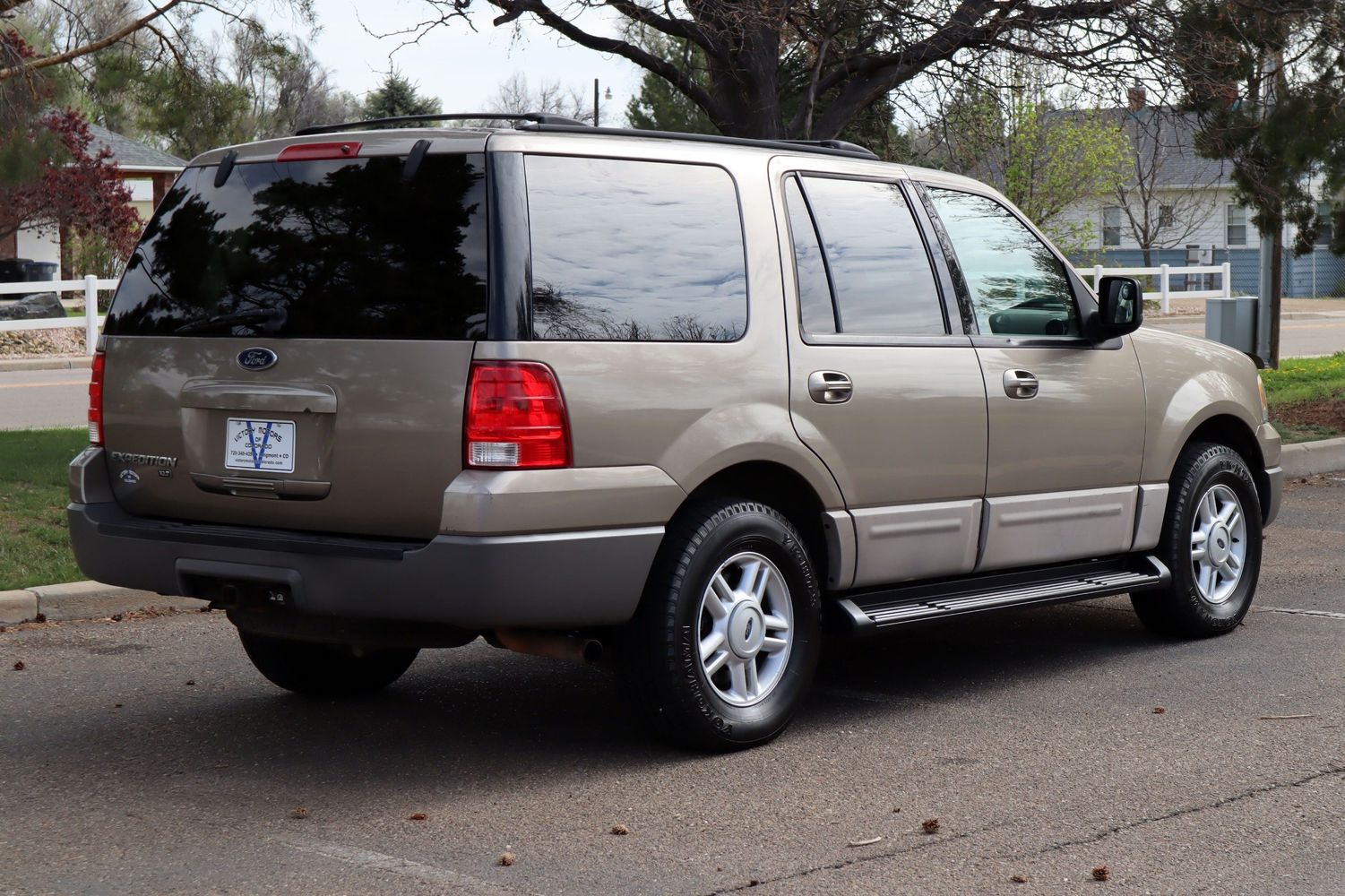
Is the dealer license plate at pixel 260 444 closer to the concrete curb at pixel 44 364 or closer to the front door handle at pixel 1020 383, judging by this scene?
the front door handle at pixel 1020 383

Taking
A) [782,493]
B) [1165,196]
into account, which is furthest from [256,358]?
[1165,196]

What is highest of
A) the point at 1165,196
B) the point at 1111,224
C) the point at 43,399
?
the point at 1165,196

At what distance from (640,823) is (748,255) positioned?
6.32 ft

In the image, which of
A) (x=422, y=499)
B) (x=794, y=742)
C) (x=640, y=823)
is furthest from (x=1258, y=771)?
(x=422, y=499)

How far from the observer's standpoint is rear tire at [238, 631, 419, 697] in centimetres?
618

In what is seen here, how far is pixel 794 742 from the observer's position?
5602 millimetres

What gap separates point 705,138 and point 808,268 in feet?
1.86

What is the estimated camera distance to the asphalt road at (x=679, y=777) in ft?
14.1

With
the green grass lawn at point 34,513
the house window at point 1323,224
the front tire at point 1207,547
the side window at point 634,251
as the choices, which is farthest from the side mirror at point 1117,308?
the house window at point 1323,224

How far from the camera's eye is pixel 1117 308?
6629mm

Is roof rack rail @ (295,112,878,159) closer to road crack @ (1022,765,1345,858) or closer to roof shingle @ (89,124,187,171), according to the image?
road crack @ (1022,765,1345,858)

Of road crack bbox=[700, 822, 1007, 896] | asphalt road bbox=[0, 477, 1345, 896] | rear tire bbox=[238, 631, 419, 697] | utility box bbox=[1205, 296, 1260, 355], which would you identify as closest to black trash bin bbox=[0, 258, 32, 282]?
utility box bbox=[1205, 296, 1260, 355]

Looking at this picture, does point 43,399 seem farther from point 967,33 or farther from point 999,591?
point 999,591

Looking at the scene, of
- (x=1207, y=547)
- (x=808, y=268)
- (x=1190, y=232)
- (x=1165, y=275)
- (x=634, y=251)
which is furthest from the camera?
(x=1190, y=232)
